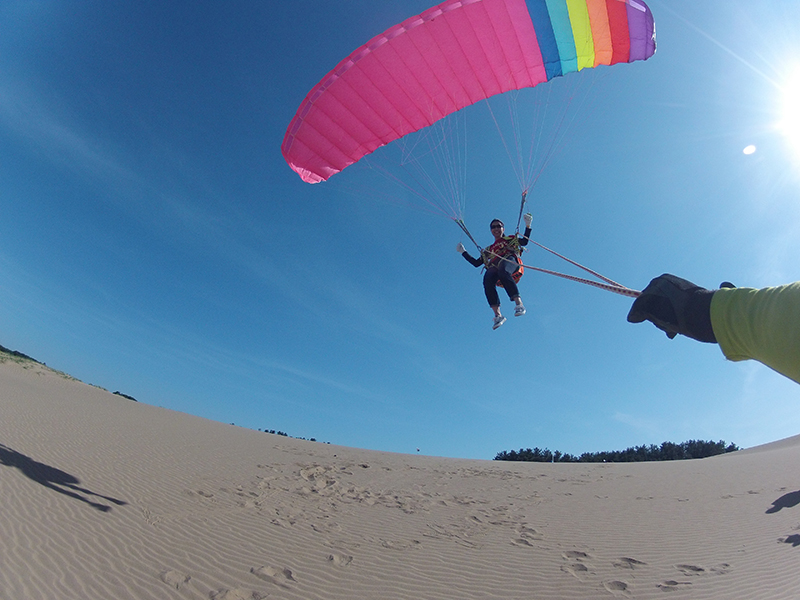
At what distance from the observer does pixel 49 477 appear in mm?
6719

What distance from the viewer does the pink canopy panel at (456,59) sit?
22.6ft

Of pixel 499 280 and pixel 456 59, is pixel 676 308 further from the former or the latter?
pixel 456 59

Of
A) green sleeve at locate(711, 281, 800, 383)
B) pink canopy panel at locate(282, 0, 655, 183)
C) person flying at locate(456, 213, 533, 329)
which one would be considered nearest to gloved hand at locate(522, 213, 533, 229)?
person flying at locate(456, 213, 533, 329)

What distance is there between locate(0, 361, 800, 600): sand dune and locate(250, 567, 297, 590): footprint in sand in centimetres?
2

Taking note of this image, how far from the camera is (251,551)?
5020mm

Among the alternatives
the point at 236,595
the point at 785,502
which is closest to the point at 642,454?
the point at 785,502

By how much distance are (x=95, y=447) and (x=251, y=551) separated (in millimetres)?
7274

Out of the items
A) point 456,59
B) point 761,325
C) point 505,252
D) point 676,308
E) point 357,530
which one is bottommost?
point 357,530

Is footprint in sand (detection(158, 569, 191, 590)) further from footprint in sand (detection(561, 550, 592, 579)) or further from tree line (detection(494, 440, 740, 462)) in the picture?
tree line (detection(494, 440, 740, 462))

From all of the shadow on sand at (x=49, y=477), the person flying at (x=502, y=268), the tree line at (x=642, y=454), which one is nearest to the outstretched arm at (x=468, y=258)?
the person flying at (x=502, y=268)

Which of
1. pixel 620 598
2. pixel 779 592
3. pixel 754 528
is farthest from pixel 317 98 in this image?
pixel 754 528

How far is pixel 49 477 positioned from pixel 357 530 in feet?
17.3

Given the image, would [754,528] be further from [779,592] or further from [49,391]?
[49,391]

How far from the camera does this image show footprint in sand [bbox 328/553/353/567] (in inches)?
191
